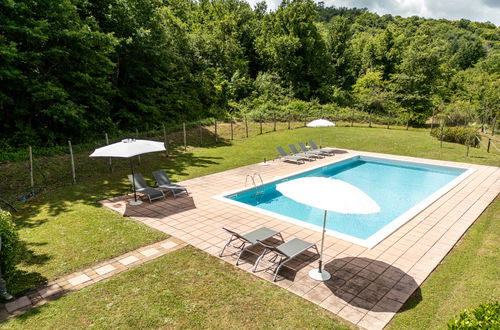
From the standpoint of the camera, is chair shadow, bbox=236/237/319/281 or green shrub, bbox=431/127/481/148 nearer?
chair shadow, bbox=236/237/319/281

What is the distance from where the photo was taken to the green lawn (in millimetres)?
6082

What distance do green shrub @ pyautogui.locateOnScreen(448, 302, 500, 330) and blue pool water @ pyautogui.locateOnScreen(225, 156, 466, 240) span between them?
18.0ft

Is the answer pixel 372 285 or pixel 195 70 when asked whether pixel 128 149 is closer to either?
pixel 372 285

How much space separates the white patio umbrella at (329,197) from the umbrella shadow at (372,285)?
341 millimetres

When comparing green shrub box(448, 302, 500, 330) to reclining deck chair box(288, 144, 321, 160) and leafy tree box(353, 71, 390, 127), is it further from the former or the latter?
leafy tree box(353, 71, 390, 127)

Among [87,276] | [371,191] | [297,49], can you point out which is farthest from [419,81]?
[87,276]

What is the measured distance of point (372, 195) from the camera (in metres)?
12.3

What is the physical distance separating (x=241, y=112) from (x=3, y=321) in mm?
27976

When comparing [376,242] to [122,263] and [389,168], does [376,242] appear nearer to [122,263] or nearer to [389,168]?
[122,263]

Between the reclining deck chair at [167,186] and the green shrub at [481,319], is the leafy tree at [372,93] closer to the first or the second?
the reclining deck chair at [167,186]

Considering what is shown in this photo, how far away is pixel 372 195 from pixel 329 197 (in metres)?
8.14

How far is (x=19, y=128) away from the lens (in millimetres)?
14812

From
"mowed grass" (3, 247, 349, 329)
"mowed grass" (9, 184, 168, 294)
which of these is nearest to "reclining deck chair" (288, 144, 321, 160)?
"mowed grass" (9, 184, 168, 294)

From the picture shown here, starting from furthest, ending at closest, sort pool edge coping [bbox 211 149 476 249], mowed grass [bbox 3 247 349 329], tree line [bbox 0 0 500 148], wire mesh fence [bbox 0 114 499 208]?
tree line [bbox 0 0 500 148]
wire mesh fence [bbox 0 114 499 208]
pool edge coping [bbox 211 149 476 249]
mowed grass [bbox 3 247 349 329]
